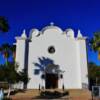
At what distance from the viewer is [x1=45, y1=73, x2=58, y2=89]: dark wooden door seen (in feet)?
123

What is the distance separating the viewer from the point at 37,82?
36719mm

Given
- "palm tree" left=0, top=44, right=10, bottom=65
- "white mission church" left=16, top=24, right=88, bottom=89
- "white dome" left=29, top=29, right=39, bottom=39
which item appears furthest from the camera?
"palm tree" left=0, top=44, right=10, bottom=65

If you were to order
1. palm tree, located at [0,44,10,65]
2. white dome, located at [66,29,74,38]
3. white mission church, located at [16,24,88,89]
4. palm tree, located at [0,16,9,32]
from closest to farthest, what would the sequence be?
palm tree, located at [0,16,9,32], white mission church, located at [16,24,88,89], white dome, located at [66,29,74,38], palm tree, located at [0,44,10,65]

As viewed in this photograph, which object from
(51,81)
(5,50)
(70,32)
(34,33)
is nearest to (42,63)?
(51,81)

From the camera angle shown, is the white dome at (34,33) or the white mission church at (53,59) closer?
the white mission church at (53,59)

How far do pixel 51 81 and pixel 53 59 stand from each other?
11.8ft

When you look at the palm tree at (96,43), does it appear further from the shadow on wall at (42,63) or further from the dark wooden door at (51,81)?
the dark wooden door at (51,81)

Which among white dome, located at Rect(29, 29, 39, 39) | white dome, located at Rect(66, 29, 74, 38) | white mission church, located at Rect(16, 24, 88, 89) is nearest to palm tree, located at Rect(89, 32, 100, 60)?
white mission church, located at Rect(16, 24, 88, 89)

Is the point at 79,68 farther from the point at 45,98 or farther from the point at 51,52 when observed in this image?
the point at 45,98

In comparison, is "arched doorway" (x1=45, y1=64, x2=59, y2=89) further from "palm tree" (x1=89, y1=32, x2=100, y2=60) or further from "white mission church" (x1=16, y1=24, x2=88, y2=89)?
"palm tree" (x1=89, y1=32, x2=100, y2=60)

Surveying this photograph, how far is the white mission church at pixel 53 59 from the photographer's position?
36562 millimetres

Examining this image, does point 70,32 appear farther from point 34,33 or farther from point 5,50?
point 5,50

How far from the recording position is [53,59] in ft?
123

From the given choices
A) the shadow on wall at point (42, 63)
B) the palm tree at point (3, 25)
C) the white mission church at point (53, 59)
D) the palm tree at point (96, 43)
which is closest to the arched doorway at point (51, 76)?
the white mission church at point (53, 59)
